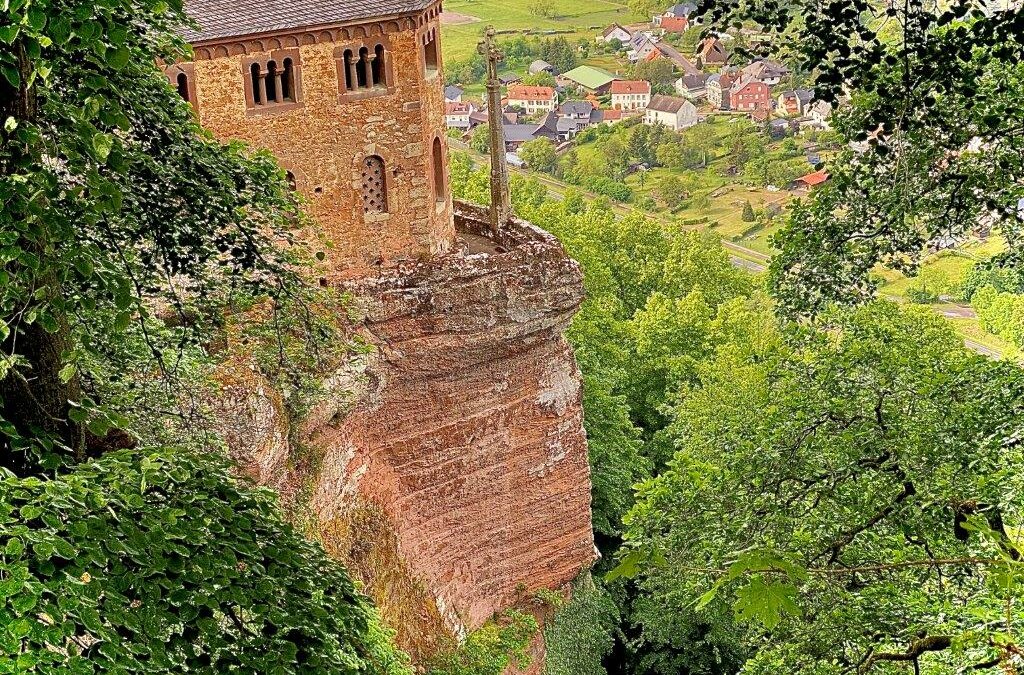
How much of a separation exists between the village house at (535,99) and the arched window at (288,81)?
215ft

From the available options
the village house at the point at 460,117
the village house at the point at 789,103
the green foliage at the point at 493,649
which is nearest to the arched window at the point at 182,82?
the green foliage at the point at 493,649

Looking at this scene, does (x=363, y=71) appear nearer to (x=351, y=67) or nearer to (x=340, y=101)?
(x=351, y=67)

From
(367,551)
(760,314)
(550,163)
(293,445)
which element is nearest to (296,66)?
(293,445)

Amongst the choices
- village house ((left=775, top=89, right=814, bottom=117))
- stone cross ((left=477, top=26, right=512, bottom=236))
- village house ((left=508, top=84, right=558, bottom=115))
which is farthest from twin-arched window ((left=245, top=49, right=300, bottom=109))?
village house ((left=508, top=84, right=558, bottom=115))

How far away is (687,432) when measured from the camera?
30.0m

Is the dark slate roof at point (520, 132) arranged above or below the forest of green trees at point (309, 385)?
below

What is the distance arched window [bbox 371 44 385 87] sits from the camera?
21266mm

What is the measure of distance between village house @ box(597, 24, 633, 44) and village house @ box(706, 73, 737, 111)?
1248 centimetres

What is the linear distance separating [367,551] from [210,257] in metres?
12.3

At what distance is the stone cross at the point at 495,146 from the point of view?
928 inches

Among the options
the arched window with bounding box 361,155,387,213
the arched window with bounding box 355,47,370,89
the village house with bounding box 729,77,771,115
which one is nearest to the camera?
the arched window with bounding box 355,47,370,89

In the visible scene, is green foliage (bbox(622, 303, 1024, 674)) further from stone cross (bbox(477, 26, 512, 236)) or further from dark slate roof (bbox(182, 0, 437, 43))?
stone cross (bbox(477, 26, 512, 236))

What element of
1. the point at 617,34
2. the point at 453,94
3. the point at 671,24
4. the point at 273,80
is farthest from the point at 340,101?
the point at 671,24

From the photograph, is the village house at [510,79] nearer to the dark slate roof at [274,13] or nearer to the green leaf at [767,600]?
the dark slate roof at [274,13]
